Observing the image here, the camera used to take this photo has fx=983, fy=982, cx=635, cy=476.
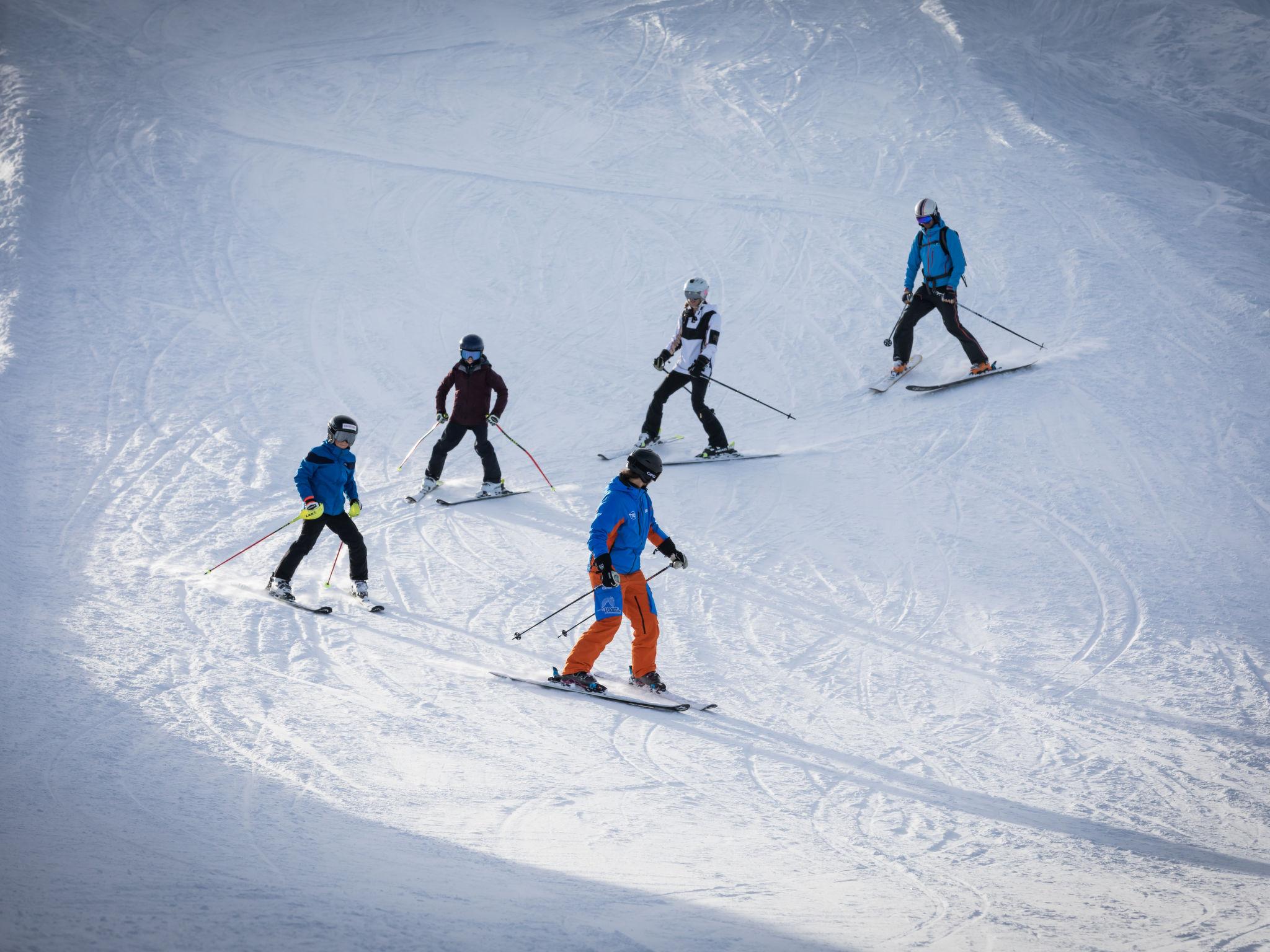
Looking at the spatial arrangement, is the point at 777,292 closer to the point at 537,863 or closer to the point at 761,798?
the point at 761,798

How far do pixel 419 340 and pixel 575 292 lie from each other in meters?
2.54

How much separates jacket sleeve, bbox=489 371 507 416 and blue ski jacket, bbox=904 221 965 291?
4.89 meters

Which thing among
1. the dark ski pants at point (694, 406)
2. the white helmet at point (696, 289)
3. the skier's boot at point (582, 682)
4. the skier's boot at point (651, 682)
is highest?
the white helmet at point (696, 289)

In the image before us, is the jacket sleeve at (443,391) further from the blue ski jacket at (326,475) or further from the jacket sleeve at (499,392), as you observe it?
the blue ski jacket at (326,475)

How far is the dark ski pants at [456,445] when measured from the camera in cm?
1005

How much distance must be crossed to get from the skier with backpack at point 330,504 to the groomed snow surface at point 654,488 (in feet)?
0.93

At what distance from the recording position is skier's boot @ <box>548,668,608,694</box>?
6656mm

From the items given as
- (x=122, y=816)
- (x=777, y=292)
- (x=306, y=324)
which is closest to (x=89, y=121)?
(x=306, y=324)

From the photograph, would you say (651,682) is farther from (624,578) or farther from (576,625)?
(576,625)

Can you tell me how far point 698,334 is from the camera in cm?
1062

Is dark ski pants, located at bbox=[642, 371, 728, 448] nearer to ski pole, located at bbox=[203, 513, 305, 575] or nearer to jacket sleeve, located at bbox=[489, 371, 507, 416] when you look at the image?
jacket sleeve, located at bbox=[489, 371, 507, 416]

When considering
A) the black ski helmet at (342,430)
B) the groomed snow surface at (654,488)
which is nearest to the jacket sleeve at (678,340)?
the groomed snow surface at (654,488)

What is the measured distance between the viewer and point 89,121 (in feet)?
58.1

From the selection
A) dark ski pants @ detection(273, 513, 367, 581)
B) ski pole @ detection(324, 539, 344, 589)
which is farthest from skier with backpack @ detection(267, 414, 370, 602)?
ski pole @ detection(324, 539, 344, 589)
